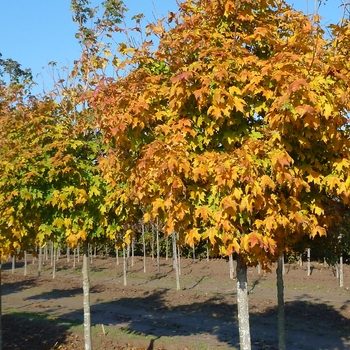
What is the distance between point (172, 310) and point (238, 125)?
11.6 m

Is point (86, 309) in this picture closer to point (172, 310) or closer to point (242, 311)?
point (242, 311)

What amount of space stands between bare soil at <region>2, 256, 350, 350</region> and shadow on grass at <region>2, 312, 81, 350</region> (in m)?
0.02

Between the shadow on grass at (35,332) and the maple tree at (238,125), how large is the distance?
6.94m

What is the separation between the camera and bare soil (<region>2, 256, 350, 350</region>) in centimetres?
1071

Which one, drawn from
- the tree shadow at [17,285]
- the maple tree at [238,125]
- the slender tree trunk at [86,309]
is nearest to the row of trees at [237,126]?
the maple tree at [238,125]

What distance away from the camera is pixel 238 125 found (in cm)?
470

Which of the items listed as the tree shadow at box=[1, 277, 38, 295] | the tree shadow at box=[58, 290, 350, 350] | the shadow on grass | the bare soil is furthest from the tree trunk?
the tree shadow at box=[1, 277, 38, 295]

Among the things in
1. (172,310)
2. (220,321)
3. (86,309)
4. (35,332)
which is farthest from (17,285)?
(86,309)

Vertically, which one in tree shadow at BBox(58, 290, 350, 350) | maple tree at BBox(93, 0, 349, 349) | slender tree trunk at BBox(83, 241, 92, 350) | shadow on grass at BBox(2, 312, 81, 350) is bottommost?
tree shadow at BBox(58, 290, 350, 350)

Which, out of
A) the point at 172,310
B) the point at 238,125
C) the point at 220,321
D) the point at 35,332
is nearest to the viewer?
the point at 238,125

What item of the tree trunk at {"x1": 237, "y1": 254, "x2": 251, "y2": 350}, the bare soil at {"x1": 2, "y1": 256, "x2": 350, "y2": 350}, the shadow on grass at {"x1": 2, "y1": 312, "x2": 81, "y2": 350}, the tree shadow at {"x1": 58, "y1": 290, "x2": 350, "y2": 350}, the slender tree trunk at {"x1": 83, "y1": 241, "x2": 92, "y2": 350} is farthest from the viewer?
the tree shadow at {"x1": 58, "y1": 290, "x2": 350, "y2": 350}

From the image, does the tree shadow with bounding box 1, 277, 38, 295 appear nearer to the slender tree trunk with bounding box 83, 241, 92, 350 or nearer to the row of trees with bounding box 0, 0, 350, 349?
the slender tree trunk with bounding box 83, 241, 92, 350

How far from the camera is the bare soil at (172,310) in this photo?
10711 millimetres

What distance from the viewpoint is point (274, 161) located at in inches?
154
